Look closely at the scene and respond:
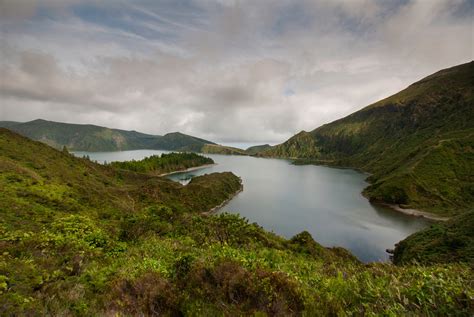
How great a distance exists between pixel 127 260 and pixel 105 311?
5.05 m

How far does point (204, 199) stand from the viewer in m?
77.8

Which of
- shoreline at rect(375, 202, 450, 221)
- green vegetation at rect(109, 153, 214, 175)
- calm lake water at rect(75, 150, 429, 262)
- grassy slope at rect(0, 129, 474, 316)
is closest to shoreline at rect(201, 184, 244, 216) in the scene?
calm lake water at rect(75, 150, 429, 262)

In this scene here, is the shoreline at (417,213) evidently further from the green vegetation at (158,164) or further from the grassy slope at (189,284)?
the green vegetation at (158,164)

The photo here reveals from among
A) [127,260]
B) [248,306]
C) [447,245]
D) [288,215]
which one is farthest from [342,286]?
[288,215]

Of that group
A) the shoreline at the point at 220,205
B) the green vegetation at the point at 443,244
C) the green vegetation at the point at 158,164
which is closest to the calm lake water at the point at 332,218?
the shoreline at the point at 220,205

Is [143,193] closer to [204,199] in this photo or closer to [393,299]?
[204,199]

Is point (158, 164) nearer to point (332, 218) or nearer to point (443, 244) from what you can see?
point (332, 218)

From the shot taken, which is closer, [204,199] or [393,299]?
[393,299]

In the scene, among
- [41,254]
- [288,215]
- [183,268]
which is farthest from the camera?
[288,215]

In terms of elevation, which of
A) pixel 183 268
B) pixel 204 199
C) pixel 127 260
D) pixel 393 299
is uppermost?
pixel 393 299

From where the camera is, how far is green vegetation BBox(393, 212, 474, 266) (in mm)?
34497

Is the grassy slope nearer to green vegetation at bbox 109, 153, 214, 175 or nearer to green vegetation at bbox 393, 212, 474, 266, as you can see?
green vegetation at bbox 393, 212, 474, 266

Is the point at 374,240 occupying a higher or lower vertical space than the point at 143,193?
lower

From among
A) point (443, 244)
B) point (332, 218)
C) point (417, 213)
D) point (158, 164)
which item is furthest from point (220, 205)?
point (158, 164)
